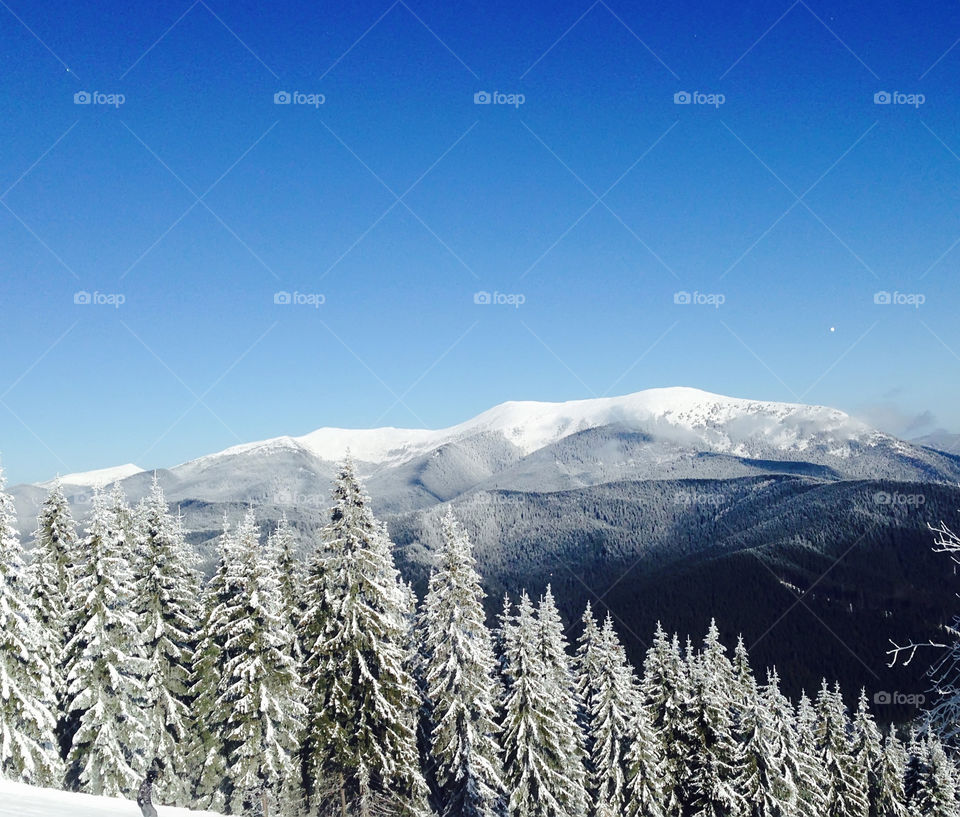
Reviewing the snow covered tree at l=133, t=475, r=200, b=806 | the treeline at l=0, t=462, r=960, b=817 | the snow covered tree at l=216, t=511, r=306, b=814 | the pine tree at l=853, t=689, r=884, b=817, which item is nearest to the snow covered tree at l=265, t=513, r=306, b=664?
the treeline at l=0, t=462, r=960, b=817

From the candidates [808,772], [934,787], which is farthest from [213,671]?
[934,787]

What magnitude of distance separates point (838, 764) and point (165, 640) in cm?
4275

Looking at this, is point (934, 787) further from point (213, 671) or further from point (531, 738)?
point (213, 671)

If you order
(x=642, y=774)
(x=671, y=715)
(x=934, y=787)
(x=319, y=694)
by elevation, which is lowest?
(x=934, y=787)

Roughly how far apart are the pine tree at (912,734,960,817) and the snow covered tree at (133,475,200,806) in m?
45.5

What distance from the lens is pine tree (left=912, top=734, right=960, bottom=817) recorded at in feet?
151

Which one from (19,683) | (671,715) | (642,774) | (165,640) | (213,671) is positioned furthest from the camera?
(671,715)

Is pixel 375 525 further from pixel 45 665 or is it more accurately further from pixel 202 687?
pixel 45 665

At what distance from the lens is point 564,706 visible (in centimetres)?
3516

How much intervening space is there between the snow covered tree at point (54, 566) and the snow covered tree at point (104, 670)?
2838 millimetres

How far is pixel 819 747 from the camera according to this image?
48094 millimetres

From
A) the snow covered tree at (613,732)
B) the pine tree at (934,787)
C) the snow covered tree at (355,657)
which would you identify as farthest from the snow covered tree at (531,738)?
the pine tree at (934,787)

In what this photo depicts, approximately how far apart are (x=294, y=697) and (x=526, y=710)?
36.9 feet

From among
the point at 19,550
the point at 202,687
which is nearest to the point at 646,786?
the point at 202,687
